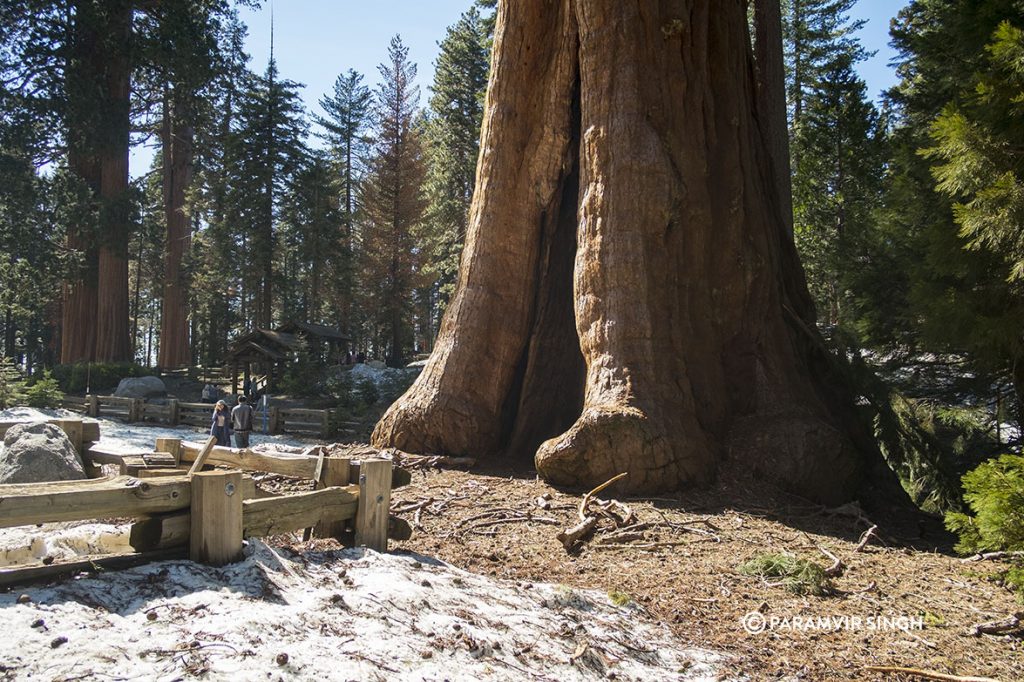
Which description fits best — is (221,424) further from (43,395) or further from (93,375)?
(93,375)

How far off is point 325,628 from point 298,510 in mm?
1387

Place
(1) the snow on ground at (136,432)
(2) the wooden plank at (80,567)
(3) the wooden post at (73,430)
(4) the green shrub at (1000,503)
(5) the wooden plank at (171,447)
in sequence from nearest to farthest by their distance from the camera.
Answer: (2) the wooden plank at (80,567)
(4) the green shrub at (1000,503)
(5) the wooden plank at (171,447)
(3) the wooden post at (73,430)
(1) the snow on ground at (136,432)

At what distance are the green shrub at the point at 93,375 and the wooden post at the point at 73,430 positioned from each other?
18.3 m

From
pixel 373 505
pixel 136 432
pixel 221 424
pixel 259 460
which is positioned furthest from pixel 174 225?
pixel 373 505

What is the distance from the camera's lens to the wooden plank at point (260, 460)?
5.93m

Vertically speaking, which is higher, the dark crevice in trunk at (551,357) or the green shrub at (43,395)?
the dark crevice in trunk at (551,357)

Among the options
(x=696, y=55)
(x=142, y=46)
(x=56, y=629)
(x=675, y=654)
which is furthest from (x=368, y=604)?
(x=142, y=46)

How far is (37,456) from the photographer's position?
629 centimetres

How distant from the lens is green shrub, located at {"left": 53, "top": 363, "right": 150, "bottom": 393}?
75.3 feet

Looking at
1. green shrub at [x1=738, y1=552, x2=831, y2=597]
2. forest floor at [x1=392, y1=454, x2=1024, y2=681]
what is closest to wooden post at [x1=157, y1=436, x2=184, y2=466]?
forest floor at [x1=392, y1=454, x2=1024, y2=681]

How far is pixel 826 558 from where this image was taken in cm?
597

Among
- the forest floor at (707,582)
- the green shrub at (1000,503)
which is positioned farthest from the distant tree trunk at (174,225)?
the green shrub at (1000,503)

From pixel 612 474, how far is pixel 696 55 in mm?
6279

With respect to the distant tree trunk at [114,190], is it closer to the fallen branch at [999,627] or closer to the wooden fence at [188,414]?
the wooden fence at [188,414]
